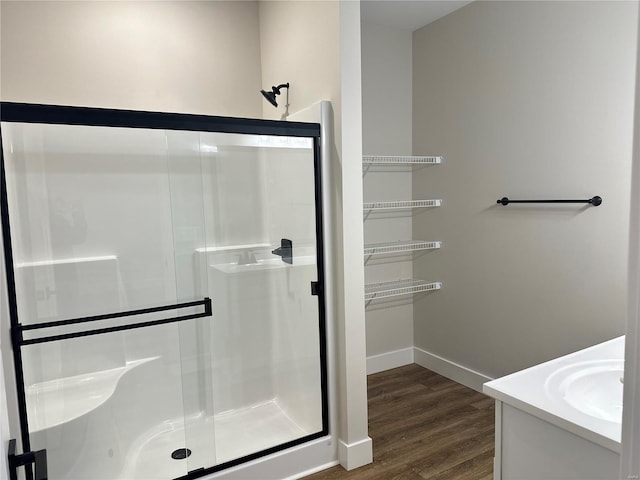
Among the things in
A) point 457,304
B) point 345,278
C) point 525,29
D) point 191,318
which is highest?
point 525,29

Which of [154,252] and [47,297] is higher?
[154,252]

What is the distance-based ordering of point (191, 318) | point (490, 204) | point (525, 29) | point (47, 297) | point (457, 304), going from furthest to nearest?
point (457, 304) → point (490, 204) → point (525, 29) → point (191, 318) → point (47, 297)

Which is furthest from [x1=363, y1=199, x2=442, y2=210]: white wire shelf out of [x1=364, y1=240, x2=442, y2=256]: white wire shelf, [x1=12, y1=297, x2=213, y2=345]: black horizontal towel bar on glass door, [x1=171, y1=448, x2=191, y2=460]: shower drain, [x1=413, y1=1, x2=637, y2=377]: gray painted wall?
[x1=171, y1=448, x2=191, y2=460]: shower drain

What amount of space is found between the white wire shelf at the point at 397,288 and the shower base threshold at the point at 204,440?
1.17m

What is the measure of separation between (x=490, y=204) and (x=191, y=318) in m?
1.94

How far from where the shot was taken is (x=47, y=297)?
188 centimetres

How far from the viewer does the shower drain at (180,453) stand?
210cm

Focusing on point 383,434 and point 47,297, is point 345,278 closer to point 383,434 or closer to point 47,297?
point 383,434

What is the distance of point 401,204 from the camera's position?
10.9 feet

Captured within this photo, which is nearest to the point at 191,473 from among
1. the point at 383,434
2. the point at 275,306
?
the point at 275,306

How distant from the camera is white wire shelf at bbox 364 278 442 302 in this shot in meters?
3.28

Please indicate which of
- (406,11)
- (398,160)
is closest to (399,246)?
(398,160)

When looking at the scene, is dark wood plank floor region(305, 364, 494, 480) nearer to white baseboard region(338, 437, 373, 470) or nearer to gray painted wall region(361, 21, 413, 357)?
white baseboard region(338, 437, 373, 470)

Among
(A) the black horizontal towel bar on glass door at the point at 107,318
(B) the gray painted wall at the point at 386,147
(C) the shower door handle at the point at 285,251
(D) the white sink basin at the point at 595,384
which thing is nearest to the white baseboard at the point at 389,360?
(B) the gray painted wall at the point at 386,147
